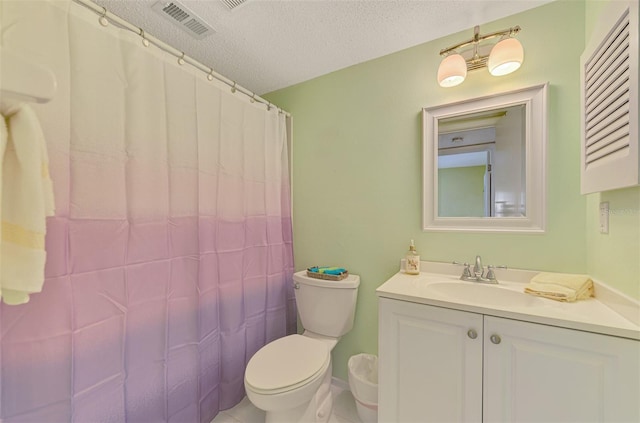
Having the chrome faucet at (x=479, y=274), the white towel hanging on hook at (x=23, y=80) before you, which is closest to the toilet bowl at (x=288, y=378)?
the chrome faucet at (x=479, y=274)

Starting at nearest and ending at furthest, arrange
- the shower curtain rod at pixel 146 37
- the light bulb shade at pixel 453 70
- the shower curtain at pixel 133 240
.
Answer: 1. the shower curtain at pixel 133 240
2. the shower curtain rod at pixel 146 37
3. the light bulb shade at pixel 453 70

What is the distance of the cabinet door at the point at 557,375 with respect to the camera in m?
0.77

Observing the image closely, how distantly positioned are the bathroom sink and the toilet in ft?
1.58

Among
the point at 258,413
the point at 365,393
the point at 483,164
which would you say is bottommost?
the point at 258,413

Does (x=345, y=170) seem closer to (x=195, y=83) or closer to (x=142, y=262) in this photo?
(x=195, y=83)

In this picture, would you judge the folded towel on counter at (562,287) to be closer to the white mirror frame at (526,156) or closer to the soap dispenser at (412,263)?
the white mirror frame at (526,156)

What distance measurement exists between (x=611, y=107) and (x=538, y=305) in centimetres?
75

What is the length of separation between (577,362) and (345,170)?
1386 mm

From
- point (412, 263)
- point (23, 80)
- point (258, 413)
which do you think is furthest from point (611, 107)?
point (258, 413)

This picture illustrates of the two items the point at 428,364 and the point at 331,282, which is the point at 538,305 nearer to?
the point at 428,364

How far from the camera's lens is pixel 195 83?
131 centimetres

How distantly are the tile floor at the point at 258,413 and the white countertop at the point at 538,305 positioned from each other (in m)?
0.88

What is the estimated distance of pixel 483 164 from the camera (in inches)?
53.4

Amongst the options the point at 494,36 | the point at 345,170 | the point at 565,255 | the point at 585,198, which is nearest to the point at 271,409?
the point at 345,170
